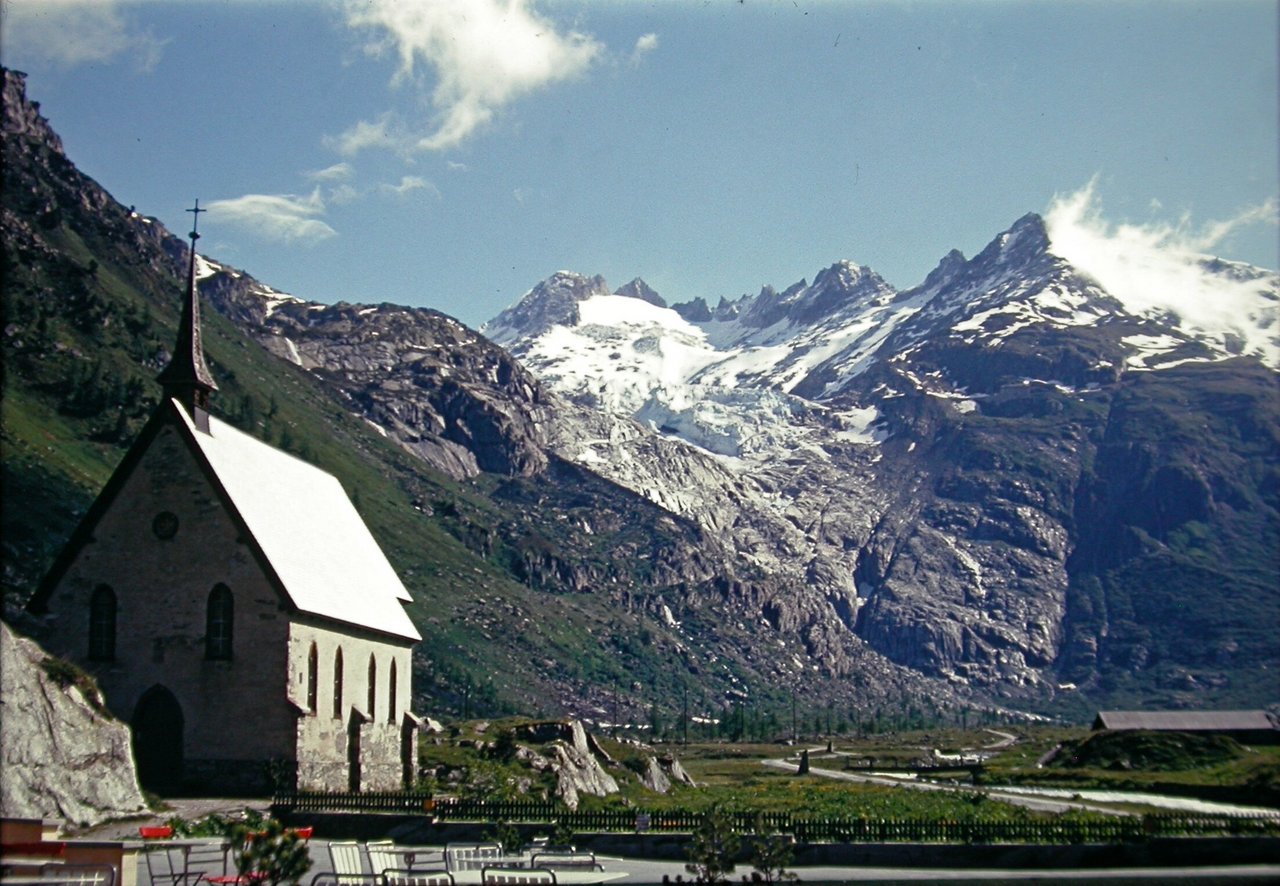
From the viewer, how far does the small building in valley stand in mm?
155375

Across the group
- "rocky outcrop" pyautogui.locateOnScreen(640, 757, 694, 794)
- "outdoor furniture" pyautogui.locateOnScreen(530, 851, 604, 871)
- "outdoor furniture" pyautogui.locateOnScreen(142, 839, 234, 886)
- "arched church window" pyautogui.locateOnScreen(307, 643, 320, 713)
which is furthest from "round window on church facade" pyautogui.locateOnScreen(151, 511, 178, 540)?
"rocky outcrop" pyautogui.locateOnScreen(640, 757, 694, 794)

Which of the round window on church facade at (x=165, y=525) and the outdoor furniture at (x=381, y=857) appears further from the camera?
the round window on church facade at (x=165, y=525)

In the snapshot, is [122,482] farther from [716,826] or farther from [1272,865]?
[1272,865]

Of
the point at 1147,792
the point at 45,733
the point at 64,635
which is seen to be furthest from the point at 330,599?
the point at 1147,792

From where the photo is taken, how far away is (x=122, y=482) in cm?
6006

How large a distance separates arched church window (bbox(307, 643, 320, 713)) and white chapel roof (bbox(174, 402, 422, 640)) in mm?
1793

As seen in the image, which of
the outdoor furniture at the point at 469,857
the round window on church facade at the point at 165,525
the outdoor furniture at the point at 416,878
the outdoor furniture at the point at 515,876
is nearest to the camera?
the outdoor furniture at the point at 416,878

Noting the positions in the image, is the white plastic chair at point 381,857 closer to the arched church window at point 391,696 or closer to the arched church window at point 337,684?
the arched church window at point 337,684

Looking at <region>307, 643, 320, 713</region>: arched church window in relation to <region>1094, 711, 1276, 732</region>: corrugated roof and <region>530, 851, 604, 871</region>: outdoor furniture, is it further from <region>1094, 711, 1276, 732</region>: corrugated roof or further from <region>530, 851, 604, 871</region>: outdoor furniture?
<region>1094, 711, 1276, 732</region>: corrugated roof

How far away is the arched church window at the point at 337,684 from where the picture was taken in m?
63.6

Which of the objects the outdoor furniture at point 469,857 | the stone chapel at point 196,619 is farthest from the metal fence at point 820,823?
the outdoor furniture at point 469,857

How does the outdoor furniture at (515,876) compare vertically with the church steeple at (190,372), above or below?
below

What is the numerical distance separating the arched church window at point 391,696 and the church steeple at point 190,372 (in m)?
17.8

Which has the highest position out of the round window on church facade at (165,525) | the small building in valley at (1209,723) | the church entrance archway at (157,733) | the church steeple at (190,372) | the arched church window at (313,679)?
the church steeple at (190,372)
